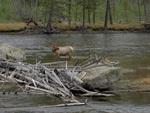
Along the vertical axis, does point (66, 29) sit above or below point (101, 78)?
below

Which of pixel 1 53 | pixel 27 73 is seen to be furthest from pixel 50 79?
pixel 1 53

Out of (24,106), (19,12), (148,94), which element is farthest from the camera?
(19,12)

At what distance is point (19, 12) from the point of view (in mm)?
118438

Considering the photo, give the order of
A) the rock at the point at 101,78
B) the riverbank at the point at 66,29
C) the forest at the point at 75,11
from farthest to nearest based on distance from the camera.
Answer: the forest at the point at 75,11, the riverbank at the point at 66,29, the rock at the point at 101,78

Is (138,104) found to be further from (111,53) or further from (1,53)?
(111,53)

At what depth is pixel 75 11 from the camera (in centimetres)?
12369

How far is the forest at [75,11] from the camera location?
98100 mm

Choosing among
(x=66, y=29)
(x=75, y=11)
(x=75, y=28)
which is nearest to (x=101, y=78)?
(x=66, y=29)

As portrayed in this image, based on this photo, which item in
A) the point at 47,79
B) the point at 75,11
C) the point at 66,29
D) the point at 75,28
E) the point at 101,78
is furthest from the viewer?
the point at 75,11

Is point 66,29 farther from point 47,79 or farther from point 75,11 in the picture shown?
point 47,79

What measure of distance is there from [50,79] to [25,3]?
106m

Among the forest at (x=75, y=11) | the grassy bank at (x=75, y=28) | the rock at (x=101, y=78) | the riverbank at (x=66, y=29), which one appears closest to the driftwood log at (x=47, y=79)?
the rock at (x=101, y=78)

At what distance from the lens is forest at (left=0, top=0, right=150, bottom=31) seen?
9810 centimetres

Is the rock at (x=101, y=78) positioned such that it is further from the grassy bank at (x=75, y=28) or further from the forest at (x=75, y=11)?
the forest at (x=75, y=11)
